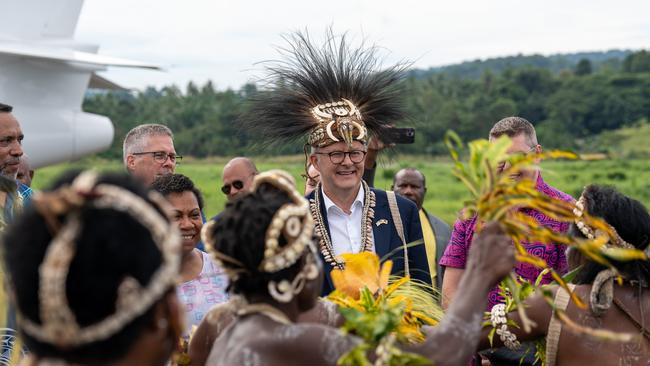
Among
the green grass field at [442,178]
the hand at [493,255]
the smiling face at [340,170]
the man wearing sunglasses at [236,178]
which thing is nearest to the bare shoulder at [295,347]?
the hand at [493,255]

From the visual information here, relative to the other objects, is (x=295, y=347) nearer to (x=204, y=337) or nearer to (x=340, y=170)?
(x=204, y=337)

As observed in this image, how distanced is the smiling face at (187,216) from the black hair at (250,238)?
1.86 metres

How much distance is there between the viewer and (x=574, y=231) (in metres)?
3.83

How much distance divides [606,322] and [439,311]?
2.19 ft

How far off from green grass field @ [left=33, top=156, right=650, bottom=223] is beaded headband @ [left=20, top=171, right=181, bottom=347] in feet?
69.5

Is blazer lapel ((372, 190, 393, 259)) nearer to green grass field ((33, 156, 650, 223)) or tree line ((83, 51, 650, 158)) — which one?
green grass field ((33, 156, 650, 223))

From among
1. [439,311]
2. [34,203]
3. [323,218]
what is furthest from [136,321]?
[323,218]

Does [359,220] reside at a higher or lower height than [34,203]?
lower

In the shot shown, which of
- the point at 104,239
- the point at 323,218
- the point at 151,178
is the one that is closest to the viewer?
the point at 104,239

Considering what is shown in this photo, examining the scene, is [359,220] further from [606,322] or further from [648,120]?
[648,120]

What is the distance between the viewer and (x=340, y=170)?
5199 mm

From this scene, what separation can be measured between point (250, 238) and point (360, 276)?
2.62 feet

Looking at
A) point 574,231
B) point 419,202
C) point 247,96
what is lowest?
point 419,202

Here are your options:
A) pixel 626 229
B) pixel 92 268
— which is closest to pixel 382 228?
pixel 626 229
